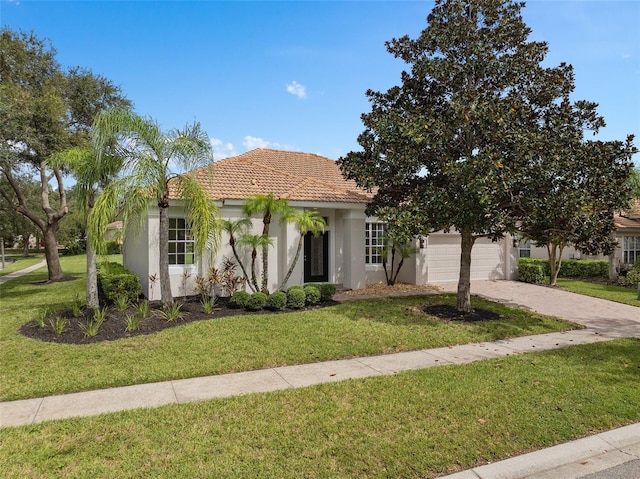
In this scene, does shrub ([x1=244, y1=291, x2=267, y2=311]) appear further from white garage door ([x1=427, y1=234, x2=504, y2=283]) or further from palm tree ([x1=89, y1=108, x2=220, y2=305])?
white garage door ([x1=427, y1=234, x2=504, y2=283])

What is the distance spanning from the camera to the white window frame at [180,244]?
12945 millimetres

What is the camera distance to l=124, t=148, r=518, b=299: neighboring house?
1299 cm

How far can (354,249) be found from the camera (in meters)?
14.9

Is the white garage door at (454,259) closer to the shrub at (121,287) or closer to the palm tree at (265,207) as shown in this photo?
the palm tree at (265,207)

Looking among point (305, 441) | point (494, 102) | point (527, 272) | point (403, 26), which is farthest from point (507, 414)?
point (527, 272)

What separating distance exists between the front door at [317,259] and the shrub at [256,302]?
4232 mm

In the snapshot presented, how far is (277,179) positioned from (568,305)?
10.9m

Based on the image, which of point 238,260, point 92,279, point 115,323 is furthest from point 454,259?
point 92,279

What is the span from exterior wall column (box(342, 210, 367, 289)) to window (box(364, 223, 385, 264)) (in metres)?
1.08

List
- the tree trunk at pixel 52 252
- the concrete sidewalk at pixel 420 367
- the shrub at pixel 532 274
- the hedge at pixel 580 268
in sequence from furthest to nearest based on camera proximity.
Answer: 1. the hedge at pixel 580 268
2. the tree trunk at pixel 52 252
3. the shrub at pixel 532 274
4. the concrete sidewalk at pixel 420 367

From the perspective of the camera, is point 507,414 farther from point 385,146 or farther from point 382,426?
point 385,146

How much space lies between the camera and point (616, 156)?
9.41 metres

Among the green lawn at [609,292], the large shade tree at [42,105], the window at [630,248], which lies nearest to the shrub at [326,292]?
the large shade tree at [42,105]

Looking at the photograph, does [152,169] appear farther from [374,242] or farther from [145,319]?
[374,242]
